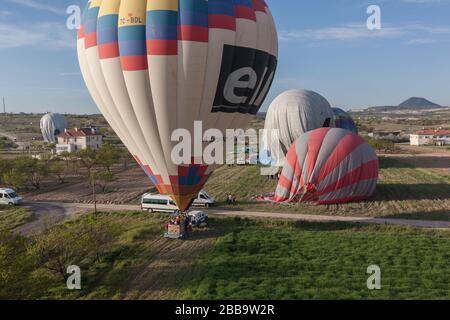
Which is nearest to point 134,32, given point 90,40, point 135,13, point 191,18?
point 135,13

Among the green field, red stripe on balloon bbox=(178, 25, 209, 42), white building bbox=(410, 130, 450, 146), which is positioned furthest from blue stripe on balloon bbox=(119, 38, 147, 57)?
white building bbox=(410, 130, 450, 146)

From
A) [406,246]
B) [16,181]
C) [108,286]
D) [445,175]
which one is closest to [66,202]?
[16,181]

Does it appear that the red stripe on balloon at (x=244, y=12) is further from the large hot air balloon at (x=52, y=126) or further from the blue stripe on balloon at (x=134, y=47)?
the large hot air balloon at (x=52, y=126)

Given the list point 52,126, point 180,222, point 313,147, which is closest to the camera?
point 180,222

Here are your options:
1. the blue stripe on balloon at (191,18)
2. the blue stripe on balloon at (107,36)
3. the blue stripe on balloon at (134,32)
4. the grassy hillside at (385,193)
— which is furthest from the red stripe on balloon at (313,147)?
the blue stripe on balloon at (107,36)

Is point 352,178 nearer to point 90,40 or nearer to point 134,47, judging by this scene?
point 134,47
